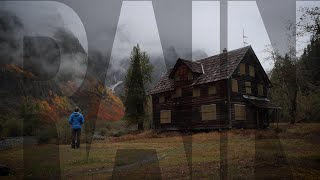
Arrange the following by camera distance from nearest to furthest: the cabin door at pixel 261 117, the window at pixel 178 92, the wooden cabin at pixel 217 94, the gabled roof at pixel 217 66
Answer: the wooden cabin at pixel 217 94
the gabled roof at pixel 217 66
the cabin door at pixel 261 117
the window at pixel 178 92

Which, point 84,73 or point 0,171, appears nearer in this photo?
point 0,171

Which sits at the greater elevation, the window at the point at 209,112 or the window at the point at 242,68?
the window at the point at 242,68

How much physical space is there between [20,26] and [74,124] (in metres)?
65.8

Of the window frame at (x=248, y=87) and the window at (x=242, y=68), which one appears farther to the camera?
the window frame at (x=248, y=87)

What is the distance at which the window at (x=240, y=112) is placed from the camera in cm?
3249

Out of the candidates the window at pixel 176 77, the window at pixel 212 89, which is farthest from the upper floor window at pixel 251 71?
→ the window at pixel 176 77

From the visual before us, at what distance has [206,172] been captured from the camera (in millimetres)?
11352

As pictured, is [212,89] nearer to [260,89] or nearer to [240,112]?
[240,112]

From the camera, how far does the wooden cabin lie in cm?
3234

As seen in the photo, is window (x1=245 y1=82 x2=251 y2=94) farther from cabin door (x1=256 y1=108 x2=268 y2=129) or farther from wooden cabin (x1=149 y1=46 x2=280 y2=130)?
cabin door (x1=256 y1=108 x2=268 y2=129)

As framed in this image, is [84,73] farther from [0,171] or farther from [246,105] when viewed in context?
[0,171]

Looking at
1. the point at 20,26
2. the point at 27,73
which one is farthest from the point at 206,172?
the point at 20,26

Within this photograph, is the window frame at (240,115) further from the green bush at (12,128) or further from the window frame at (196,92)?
the green bush at (12,128)

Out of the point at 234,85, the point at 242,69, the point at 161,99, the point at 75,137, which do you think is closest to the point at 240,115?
the point at 234,85
